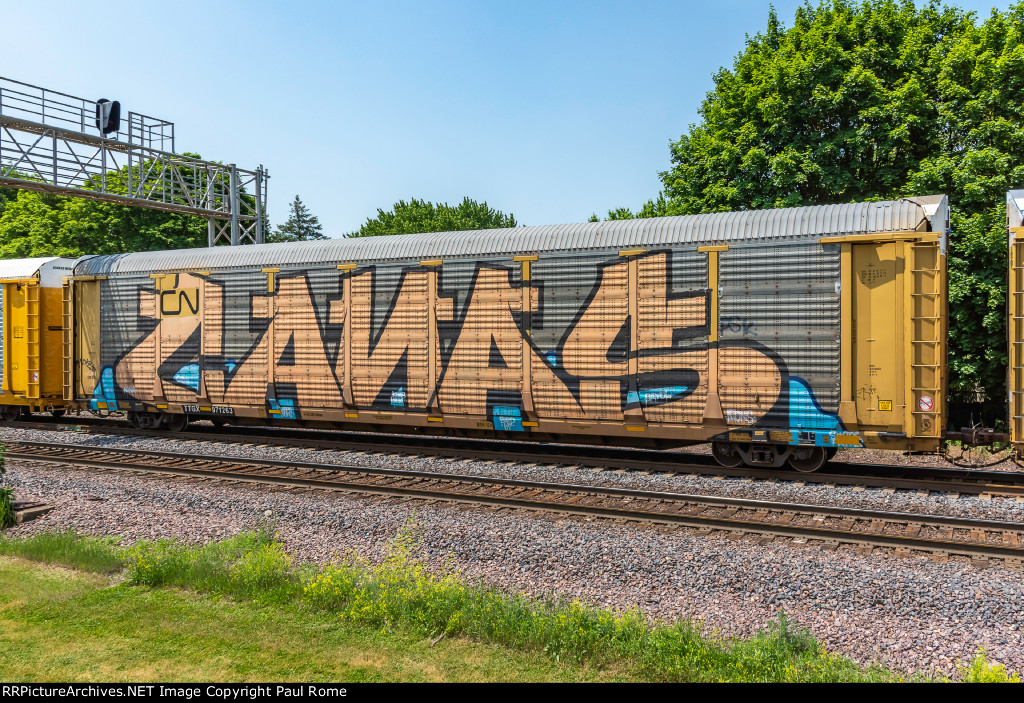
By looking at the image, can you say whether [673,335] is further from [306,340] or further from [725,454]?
[306,340]

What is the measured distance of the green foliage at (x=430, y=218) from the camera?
67.6 metres

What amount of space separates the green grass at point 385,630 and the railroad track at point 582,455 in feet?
18.4

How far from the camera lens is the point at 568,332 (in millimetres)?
12258

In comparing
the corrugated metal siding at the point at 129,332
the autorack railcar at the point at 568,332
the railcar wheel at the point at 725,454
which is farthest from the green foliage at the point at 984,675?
the corrugated metal siding at the point at 129,332

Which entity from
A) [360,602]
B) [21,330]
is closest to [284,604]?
[360,602]

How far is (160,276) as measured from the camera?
15.8m

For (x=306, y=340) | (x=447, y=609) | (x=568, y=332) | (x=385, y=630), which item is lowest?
(x=385, y=630)

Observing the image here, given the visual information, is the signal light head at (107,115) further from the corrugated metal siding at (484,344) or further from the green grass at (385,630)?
the green grass at (385,630)

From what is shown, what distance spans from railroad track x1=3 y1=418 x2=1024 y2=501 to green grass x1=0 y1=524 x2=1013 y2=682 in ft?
18.4

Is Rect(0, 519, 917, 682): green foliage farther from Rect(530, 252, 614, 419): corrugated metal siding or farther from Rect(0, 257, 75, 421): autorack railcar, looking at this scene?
Rect(0, 257, 75, 421): autorack railcar

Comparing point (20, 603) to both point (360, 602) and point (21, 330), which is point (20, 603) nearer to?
point (360, 602)

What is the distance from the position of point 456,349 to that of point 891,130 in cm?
1212

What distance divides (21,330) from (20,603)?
13517 mm

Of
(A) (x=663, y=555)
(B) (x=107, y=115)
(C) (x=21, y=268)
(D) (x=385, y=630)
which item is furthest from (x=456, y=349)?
(B) (x=107, y=115)
